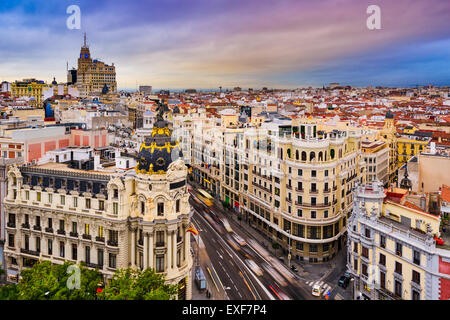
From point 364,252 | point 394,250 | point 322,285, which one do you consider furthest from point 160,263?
point 394,250

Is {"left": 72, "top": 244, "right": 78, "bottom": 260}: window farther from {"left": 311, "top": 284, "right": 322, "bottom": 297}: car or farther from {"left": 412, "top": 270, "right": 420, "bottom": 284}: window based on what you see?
{"left": 412, "top": 270, "right": 420, "bottom": 284}: window

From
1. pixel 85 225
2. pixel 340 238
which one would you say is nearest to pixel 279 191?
pixel 340 238

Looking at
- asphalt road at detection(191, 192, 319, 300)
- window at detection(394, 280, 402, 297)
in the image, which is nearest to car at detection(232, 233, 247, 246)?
asphalt road at detection(191, 192, 319, 300)

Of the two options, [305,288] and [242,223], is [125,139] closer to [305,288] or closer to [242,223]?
[242,223]

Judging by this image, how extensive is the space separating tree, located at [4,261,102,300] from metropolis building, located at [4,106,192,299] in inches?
296

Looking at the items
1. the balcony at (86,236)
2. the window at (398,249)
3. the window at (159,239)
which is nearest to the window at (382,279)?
the window at (398,249)

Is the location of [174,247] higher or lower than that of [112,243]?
lower

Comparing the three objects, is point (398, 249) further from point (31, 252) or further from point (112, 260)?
point (31, 252)

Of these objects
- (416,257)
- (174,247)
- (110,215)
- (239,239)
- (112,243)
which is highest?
(110,215)

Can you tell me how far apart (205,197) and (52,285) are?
193ft

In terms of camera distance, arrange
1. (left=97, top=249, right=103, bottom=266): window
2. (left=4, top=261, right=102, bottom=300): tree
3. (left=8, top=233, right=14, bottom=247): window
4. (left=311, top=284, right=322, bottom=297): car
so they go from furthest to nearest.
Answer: (left=8, top=233, right=14, bottom=247): window
(left=311, top=284, right=322, bottom=297): car
(left=97, top=249, right=103, bottom=266): window
(left=4, top=261, right=102, bottom=300): tree

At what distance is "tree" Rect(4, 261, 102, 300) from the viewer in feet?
95.5

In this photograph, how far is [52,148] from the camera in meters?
62.2

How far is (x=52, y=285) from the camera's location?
100ft
